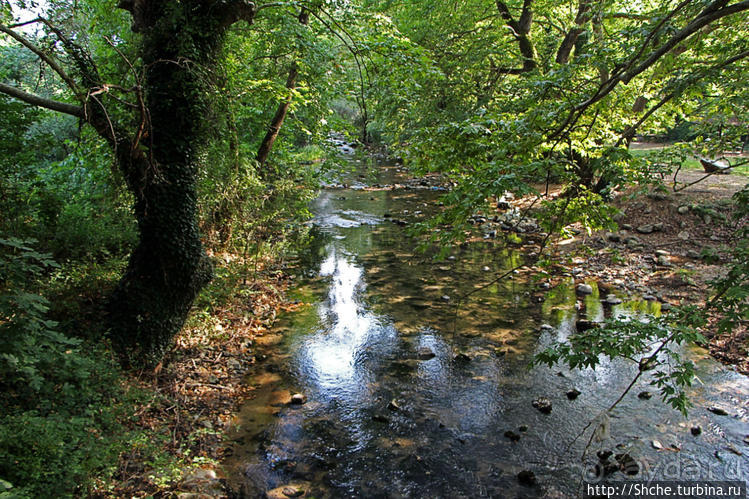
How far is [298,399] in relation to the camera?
4.87 meters

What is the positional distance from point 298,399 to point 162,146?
3.23 metres

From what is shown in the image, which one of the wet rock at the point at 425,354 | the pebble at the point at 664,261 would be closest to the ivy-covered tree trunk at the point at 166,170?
the wet rock at the point at 425,354

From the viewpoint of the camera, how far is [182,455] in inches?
147

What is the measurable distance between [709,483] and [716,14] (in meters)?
3.85

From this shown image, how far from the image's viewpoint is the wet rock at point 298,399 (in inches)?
190

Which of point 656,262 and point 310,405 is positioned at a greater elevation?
point 656,262

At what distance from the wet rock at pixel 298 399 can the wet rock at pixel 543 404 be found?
2677 millimetres

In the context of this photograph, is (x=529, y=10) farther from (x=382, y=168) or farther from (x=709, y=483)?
(x=382, y=168)

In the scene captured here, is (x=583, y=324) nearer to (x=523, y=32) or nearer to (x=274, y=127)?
(x=274, y=127)

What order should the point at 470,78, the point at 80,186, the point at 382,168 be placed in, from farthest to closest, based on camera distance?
1. the point at 382,168
2. the point at 470,78
3. the point at 80,186

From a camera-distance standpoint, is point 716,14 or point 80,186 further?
point 80,186

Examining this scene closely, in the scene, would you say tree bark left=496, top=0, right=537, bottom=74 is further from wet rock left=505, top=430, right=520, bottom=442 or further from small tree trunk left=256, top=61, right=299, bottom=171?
wet rock left=505, top=430, right=520, bottom=442

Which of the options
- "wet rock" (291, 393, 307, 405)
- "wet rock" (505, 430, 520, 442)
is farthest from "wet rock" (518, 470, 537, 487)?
"wet rock" (291, 393, 307, 405)

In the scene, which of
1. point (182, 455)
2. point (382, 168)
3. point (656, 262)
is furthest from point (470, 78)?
point (382, 168)
